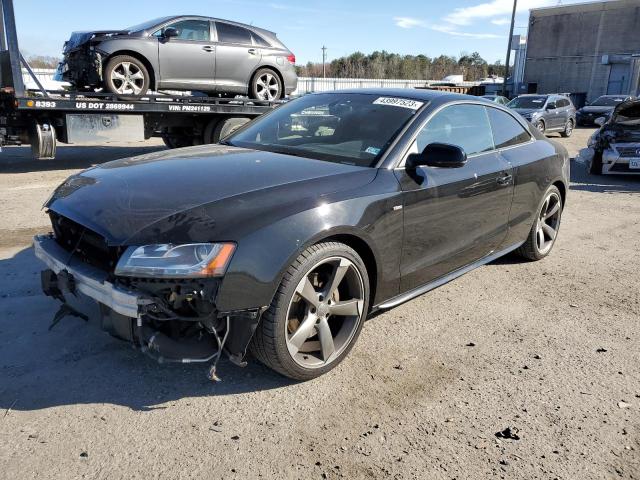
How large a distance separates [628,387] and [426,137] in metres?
1.93

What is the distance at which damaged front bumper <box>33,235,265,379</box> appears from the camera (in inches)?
97.8

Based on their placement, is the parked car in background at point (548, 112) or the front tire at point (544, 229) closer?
the front tire at point (544, 229)

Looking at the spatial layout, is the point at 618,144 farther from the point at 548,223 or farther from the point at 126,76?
the point at 126,76

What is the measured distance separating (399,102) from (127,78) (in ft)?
24.1

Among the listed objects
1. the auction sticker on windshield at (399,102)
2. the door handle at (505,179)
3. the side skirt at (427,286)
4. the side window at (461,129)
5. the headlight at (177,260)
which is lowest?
the side skirt at (427,286)

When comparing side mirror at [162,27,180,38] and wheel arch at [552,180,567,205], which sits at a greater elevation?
side mirror at [162,27,180,38]

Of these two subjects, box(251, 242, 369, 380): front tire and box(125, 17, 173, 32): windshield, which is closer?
box(251, 242, 369, 380): front tire

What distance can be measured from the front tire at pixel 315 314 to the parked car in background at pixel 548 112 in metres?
17.6

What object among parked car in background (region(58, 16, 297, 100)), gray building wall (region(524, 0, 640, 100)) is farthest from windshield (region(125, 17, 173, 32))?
gray building wall (region(524, 0, 640, 100))

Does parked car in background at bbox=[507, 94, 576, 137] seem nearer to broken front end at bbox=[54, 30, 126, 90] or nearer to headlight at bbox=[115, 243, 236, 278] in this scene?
broken front end at bbox=[54, 30, 126, 90]

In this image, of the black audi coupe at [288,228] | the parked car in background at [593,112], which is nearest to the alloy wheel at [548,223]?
the black audi coupe at [288,228]

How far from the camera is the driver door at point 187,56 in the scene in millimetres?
9800

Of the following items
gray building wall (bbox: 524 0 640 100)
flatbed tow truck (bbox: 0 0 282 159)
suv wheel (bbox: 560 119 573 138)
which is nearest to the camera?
flatbed tow truck (bbox: 0 0 282 159)

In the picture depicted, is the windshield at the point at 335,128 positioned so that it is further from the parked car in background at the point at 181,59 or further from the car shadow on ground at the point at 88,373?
the parked car in background at the point at 181,59
